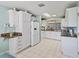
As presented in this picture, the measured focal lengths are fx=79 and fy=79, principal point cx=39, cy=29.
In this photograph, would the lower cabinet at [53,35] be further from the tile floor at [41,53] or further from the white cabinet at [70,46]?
the white cabinet at [70,46]

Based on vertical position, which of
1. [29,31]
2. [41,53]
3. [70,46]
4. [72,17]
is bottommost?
[41,53]

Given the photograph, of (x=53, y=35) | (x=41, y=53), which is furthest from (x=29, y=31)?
(x=53, y=35)

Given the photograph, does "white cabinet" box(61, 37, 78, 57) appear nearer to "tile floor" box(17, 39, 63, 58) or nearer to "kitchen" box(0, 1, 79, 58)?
"kitchen" box(0, 1, 79, 58)

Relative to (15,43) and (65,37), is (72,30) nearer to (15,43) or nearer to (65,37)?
(65,37)

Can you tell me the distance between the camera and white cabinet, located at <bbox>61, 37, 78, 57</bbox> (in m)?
3.12

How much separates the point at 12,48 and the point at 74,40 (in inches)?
102

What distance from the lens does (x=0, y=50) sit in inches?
142

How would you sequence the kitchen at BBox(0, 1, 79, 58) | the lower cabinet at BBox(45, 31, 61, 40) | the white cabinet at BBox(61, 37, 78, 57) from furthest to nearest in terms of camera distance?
the lower cabinet at BBox(45, 31, 61, 40), the kitchen at BBox(0, 1, 79, 58), the white cabinet at BBox(61, 37, 78, 57)

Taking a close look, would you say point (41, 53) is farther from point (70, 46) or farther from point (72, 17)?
point (72, 17)

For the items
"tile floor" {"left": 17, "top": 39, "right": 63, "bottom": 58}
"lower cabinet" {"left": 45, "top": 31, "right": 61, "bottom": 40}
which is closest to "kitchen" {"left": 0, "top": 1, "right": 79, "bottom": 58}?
"tile floor" {"left": 17, "top": 39, "right": 63, "bottom": 58}

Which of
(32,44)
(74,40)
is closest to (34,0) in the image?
(74,40)

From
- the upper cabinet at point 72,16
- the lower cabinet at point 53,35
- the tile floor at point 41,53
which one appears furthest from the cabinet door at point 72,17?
the lower cabinet at point 53,35

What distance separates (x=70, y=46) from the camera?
3.23m

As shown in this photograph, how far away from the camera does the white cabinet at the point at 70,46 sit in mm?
3115
